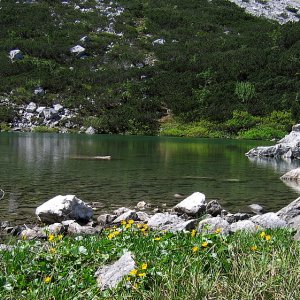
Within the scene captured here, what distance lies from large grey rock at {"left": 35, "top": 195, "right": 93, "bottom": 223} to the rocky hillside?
80.7m

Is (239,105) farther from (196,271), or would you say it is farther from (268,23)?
(196,271)

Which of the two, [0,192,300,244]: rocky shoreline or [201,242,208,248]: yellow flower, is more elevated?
[201,242,208,248]: yellow flower

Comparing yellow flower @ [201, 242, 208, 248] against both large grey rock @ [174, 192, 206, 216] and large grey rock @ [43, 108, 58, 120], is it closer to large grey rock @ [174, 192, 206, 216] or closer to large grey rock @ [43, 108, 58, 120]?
large grey rock @ [174, 192, 206, 216]

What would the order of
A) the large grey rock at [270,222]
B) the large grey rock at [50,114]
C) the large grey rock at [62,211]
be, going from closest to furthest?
the large grey rock at [270,222] → the large grey rock at [62,211] → the large grey rock at [50,114]

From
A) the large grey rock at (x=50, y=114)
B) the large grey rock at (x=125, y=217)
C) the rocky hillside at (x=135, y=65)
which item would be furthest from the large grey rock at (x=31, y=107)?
the large grey rock at (x=125, y=217)

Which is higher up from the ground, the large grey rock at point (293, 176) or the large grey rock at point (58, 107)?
the large grey rock at point (58, 107)

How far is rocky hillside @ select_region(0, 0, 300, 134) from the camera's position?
102625mm

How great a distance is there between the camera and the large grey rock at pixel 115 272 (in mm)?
6078

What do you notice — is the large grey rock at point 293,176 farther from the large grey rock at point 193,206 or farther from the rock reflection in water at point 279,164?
the large grey rock at point 193,206

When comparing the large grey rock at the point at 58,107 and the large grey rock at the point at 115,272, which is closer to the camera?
the large grey rock at the point at 115,272

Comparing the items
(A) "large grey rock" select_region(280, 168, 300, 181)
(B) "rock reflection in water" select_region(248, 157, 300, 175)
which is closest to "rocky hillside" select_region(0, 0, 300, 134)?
(B) "rock reflection in water" select_region(248, 157, 300, 175)

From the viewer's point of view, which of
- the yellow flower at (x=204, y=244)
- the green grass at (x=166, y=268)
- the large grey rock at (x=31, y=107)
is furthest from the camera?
the large grey rock at (x=31, y=107)

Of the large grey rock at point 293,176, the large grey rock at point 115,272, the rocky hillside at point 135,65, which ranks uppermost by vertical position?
the rocky hillside at point 135,65

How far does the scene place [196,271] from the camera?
6.25 meters
